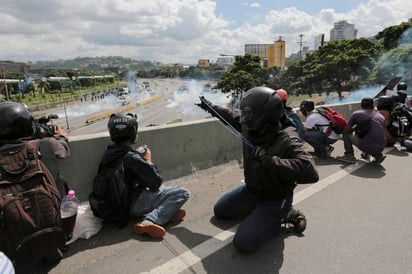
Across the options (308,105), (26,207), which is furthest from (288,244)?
(308,105)

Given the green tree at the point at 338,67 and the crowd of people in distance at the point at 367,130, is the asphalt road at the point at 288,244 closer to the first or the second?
the crowd of people in distance at the point at 367,130

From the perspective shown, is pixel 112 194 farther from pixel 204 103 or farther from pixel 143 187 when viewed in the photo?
pixel 204 103

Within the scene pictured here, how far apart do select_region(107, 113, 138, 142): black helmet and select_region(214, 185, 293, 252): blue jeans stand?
1359 millimetres

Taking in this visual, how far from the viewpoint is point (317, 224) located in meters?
3.59

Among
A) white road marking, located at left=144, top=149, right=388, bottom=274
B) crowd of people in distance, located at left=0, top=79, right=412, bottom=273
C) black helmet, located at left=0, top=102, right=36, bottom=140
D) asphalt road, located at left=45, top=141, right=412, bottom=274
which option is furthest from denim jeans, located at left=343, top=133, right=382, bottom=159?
black helmet, located at left=0, top=102, right=36, bottom=140

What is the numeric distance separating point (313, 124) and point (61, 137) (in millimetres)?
5203

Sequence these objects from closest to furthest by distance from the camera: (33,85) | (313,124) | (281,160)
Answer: (281,160) → (313,124) → (33,85)

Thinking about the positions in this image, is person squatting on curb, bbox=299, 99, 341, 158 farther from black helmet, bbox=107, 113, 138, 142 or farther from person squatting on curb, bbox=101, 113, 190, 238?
black helmet, bbox=107, 113, 138, 142

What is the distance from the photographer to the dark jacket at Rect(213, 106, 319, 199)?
2.86 metres

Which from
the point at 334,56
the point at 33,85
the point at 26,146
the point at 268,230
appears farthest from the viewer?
the point at 33,85

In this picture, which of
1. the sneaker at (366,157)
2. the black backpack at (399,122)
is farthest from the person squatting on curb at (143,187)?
the black backpack at (399,122)

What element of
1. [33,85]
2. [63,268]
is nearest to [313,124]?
[63,268]

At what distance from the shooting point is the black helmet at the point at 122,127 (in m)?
3.35

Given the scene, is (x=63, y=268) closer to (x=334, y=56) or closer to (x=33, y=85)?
(x=334, y=56)
